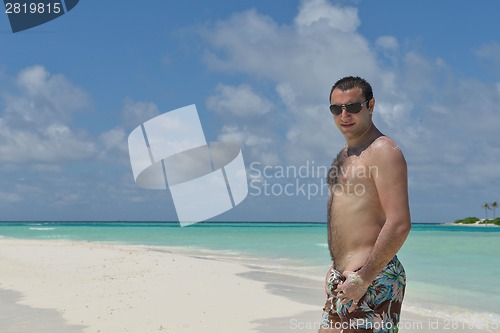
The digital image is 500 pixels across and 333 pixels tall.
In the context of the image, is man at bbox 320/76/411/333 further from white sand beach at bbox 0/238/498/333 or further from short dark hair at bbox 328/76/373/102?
white sand beach at bbox 0/238/498/333

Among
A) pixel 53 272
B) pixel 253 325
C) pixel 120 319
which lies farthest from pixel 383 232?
pixel 53 272

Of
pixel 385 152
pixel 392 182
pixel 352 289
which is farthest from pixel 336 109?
pixel 352 289

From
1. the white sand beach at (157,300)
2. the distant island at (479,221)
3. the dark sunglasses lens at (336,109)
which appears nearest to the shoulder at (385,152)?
the dark sunglasses lens at (336,109)

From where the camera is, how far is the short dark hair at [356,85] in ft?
9.46

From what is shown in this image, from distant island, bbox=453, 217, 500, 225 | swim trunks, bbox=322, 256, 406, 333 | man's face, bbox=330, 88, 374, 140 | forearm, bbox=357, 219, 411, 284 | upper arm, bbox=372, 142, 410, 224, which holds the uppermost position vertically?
man's face, bbox=330, 88, 374, 140

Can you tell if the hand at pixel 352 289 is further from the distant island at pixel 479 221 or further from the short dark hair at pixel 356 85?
the distant island at pixel 479 221

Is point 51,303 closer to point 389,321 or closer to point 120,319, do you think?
point 120,319

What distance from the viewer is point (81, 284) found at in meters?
11.0

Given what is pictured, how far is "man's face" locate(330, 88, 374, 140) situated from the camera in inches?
113

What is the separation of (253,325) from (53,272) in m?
7.53

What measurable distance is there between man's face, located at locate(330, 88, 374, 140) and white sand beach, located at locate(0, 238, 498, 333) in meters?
4.58

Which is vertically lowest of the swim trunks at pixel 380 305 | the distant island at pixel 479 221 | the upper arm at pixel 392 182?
the distant island at pixel 479 221

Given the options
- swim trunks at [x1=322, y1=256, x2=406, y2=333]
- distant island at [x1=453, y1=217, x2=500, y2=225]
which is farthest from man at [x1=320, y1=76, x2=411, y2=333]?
distant island at [x1=453, y1=217, x2=500, y2=225]

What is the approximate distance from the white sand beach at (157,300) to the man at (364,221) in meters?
4.32
